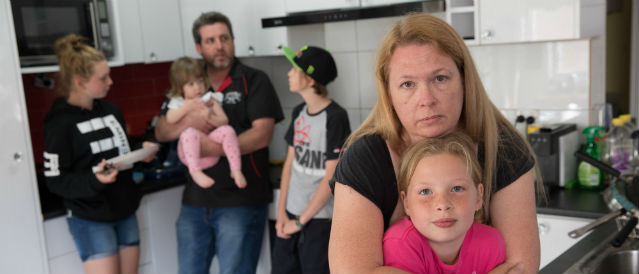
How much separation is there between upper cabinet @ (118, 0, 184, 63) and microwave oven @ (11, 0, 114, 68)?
127mm

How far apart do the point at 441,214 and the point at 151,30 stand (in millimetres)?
2569

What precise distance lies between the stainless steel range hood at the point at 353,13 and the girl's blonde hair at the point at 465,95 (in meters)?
1.55

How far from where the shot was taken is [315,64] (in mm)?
2682

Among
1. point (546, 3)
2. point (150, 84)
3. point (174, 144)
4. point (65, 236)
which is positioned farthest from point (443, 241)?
point (150, 84)

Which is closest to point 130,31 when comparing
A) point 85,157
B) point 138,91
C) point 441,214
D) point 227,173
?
point 138,91

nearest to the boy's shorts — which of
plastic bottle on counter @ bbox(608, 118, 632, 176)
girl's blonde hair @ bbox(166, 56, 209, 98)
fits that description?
girl's blonde hair @ bbox(166, 56, 209, 98)

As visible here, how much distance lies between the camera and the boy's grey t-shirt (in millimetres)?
2596

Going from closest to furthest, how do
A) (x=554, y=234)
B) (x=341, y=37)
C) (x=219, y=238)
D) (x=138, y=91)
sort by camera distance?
(x=554, y=234)
(x=219, y=238)
(x=341, y=37)
(x=138, y=91)

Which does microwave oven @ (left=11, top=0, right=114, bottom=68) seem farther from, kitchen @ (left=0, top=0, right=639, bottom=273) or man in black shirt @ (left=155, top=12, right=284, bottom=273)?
man in black shirt @ (left=155, top=12, right=284, bottom=273)

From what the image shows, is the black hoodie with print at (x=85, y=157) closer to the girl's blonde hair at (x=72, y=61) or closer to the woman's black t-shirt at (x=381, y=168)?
the girl's blonde hair at (x=72, y=61)

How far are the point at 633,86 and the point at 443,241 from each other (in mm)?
3149

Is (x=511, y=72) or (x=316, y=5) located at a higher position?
(x=316, y=5)

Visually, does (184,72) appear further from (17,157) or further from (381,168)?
(381,168)

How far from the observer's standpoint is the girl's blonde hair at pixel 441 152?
128cm
